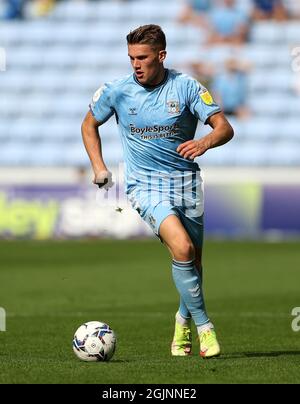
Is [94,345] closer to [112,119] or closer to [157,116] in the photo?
[157,116]

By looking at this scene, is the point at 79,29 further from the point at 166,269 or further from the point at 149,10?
the point at 166,269

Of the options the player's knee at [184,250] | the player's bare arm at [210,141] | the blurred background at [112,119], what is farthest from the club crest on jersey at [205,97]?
the blurred background at [112,119]

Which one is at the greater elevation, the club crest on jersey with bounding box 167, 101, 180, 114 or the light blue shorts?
the club crest on jersey with bounding box 167, 101, 180, 114

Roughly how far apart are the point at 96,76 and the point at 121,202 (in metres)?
6.38

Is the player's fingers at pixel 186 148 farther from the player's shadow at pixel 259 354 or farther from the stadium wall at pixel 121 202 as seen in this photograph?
the stadium wall at pixel 121 202

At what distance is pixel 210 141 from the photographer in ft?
26.5

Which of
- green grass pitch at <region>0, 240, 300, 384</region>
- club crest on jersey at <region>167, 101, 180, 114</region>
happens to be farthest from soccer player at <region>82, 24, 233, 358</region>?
green grass pitch at <region>0, 240, 300, 384</region>

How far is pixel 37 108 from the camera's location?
27.9 meters

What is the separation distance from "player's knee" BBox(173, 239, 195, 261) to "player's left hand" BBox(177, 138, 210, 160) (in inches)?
23.1

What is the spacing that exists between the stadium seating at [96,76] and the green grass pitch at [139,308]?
396 centimetres

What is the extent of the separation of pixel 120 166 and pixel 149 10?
6.34m

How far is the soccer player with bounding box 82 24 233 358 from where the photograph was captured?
8.19 meters

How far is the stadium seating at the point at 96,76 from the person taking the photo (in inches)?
1013

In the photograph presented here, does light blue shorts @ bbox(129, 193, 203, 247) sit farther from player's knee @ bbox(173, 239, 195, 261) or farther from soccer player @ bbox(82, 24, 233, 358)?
player's knee @ bbox(173, 239, 195, 261)
